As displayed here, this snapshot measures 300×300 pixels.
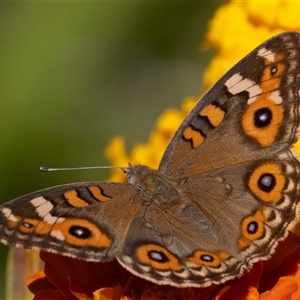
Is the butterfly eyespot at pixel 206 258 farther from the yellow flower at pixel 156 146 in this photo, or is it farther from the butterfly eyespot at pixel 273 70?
the yellow flower at pixel 156 146

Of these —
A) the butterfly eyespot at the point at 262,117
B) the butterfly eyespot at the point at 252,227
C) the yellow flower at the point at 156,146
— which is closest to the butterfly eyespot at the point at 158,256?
the butterfly eyespot at the point at 252,227

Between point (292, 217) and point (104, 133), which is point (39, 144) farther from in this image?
point (292, 217)

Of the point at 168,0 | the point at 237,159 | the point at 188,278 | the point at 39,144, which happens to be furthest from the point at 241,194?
the point at 168,0

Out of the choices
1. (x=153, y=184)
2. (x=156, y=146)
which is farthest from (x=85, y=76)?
(x=153, y=184)

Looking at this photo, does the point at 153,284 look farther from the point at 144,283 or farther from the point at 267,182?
the point at 267,182

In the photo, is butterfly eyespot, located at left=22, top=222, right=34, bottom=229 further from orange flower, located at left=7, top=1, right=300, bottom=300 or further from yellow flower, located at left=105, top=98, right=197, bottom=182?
yellow flower, located at left=105, top=98, right=197, bottom=182

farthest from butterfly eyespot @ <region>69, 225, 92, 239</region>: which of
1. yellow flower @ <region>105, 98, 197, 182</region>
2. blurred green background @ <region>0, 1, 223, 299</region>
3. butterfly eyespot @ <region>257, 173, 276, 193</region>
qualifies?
blurred green background @ <region>0, 1, 223, 299</region>
